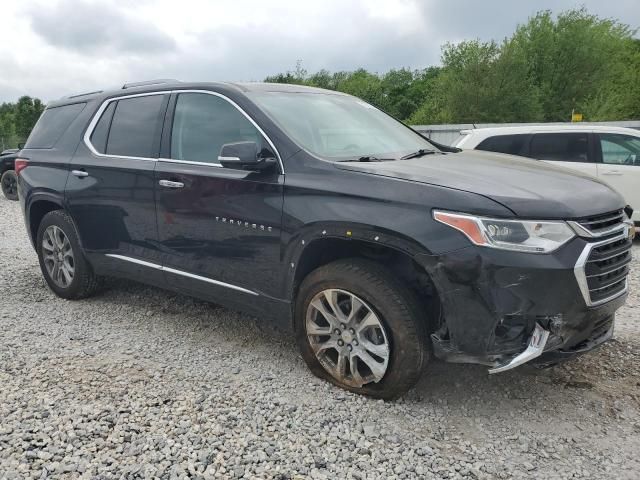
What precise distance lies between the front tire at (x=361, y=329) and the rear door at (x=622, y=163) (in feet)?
20.8

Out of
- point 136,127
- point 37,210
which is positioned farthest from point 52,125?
point 136,127

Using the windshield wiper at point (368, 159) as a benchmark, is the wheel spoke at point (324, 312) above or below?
below

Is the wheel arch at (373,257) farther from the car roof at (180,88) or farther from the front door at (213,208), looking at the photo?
the car roof at (180,88)

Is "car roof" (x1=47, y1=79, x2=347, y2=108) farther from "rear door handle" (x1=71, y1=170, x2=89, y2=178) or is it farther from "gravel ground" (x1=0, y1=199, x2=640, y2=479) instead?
"gravel ground" (x1=0, y1=199, x2=640, y2=479)

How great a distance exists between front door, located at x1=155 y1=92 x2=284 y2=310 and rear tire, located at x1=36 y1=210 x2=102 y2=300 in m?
1.20

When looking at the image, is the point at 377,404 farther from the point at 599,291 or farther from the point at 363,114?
the point at 363,114

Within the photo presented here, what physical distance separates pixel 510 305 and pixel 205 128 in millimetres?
2289

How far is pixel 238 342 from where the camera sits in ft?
13.1

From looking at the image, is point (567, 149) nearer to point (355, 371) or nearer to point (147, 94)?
point (147, 94)

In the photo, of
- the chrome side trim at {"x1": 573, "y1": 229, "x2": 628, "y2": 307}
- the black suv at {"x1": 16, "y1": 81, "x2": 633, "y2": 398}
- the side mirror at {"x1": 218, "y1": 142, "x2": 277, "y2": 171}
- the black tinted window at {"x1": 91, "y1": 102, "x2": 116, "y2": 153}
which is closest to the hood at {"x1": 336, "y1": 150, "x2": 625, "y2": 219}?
the black suv at {"x1": 16, "y1": 81, "x2": 633, "y2": 398}

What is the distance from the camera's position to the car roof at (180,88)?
12.3 ft

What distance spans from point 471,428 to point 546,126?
6595 millimetres

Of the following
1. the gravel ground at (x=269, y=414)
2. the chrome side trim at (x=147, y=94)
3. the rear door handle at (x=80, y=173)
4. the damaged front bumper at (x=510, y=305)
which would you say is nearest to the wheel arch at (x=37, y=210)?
the rear door handle at (x=80, y=173)

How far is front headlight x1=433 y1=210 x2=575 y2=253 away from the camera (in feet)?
8.42
